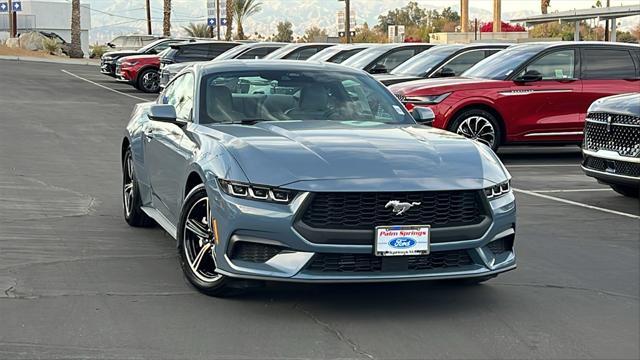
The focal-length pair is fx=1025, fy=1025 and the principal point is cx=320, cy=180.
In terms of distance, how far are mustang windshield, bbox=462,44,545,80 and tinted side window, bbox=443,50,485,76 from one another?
2047 mm

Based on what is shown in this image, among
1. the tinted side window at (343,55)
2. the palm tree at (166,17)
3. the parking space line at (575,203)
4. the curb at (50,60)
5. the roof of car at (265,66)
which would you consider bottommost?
the parking space line at (575,203)

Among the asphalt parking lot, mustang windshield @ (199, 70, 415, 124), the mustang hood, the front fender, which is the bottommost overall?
the asphalt parking lot

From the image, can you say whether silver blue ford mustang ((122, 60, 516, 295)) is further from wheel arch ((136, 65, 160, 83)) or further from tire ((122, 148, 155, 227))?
wheel arch ((136, 65, 160, 83))

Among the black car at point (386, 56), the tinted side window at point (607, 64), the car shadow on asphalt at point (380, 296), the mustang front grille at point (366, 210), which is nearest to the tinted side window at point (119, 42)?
the black car at point (386, 56)

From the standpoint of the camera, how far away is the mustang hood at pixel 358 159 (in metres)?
5.86

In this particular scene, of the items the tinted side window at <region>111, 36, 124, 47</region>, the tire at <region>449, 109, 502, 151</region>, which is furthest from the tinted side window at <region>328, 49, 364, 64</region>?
the tinted side window at <region>111, 36, 124, 47</region>

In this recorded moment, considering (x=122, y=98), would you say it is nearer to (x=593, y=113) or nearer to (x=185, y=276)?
(x=593, y=113)

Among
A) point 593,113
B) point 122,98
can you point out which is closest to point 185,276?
point 593,113

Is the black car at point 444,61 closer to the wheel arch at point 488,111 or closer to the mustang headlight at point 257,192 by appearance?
the wheel arch at point 488,111

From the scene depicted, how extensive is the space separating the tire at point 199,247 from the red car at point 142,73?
24378mm

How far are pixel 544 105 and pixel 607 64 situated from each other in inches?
52.4

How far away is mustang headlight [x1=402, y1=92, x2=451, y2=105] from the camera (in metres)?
14.3

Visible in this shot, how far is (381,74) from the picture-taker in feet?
59.2

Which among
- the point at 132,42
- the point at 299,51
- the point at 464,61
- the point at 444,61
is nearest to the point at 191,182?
the point at 444,61
